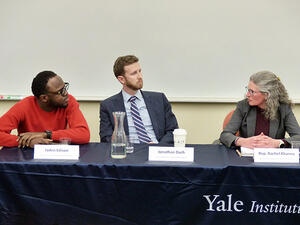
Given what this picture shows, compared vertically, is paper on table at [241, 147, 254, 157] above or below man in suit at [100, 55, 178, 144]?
below

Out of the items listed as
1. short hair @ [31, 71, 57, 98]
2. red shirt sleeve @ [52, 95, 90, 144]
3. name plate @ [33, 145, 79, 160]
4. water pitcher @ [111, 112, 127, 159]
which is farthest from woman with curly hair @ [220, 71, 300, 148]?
short hair @ [31, 71, 57, 98]

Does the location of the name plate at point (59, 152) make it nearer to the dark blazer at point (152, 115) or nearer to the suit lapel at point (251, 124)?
the dark blazer at point (152, 115)

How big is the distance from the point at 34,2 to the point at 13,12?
0.25 meters

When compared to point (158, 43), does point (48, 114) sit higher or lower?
lower

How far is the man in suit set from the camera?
2.74 m

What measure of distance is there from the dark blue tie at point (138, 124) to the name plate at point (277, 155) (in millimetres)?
1087

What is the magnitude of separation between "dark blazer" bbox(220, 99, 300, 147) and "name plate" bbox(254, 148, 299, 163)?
0.63m

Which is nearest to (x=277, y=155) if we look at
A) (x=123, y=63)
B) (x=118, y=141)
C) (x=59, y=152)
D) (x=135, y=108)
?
(x=118, y=141)

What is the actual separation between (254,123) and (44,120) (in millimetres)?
1580

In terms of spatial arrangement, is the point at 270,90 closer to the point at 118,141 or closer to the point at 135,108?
the point at 135,108

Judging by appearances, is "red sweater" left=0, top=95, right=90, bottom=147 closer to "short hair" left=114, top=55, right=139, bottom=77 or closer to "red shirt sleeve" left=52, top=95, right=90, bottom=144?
"red shirt sleeve" left=52, top=95, right=90, bottom=144

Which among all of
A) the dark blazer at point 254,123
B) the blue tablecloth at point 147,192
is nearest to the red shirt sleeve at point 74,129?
the blue tablecloth at point 147,192

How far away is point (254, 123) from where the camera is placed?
8.32 ft

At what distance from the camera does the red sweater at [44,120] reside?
7.73 ft
